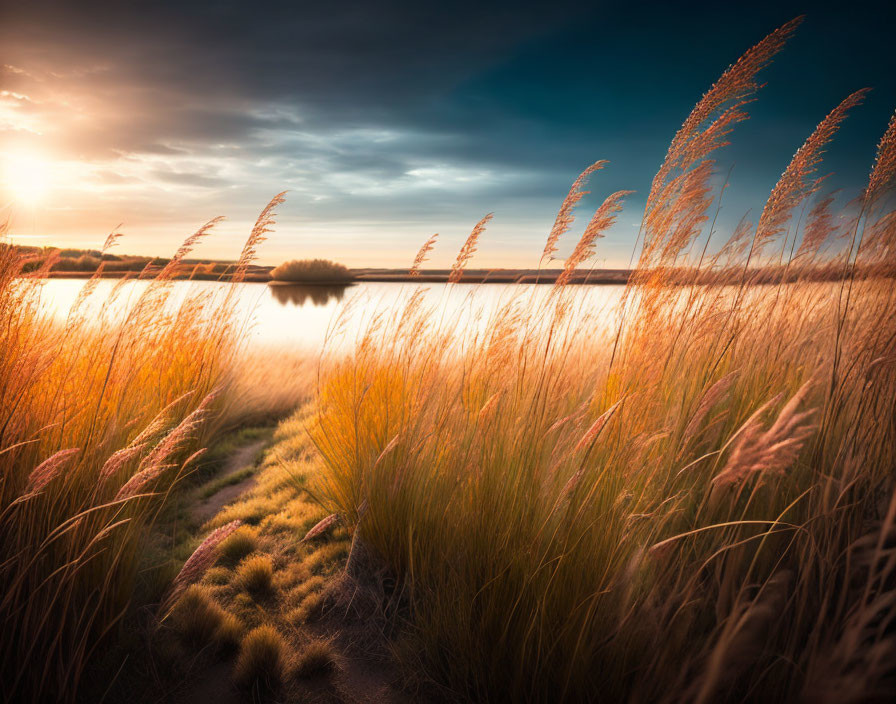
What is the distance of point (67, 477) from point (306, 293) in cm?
4018

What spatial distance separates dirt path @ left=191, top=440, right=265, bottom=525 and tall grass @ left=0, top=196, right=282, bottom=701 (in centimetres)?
38

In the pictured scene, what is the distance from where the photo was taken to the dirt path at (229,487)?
12.6 ft

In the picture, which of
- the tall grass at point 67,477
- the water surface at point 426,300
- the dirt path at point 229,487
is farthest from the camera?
the dirt path at point 229,487

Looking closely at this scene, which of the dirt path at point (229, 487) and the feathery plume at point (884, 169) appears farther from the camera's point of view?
the dirt path at point (229, 487)

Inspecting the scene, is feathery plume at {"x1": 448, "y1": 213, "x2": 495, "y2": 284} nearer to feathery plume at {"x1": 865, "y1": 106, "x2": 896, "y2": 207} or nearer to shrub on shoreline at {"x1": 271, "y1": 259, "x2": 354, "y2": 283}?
feathery plume at {"x1": 865, "y1": 106, "x2": 896, "y2": 207}

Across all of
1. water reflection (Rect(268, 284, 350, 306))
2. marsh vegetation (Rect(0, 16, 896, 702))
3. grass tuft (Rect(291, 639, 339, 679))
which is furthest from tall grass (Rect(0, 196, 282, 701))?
water reflection (Rect(268, 284, 350, 306))

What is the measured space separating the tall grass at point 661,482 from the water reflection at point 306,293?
3245cm

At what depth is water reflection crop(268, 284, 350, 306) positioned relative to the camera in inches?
1405

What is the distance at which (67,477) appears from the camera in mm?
2068

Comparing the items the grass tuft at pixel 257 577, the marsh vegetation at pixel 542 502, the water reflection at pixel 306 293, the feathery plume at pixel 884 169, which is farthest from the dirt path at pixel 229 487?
the water reflection at pixel 306 293

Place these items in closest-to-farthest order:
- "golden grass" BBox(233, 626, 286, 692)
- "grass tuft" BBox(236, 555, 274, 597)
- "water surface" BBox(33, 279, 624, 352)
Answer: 1. "golden grass" BBox(233, 626, 286, 692)
2. "grass tuft" BBox(236, 555, 274, 597)
3. "water surface" BBox(33, 279, 624, 352)

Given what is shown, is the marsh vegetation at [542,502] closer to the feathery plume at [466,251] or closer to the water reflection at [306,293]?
the feathery plume at [466,251]

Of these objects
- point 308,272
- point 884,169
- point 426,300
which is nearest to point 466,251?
point 426,300

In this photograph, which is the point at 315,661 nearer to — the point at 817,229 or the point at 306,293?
the point at 817,229
